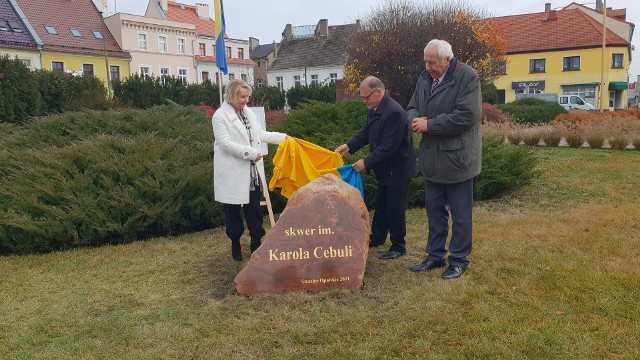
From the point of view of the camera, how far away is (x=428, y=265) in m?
4.98

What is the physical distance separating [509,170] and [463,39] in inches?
444

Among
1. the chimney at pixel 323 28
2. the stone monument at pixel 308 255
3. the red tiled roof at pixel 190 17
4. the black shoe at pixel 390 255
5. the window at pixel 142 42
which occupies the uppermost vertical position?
the red tiled roof at pixel 190 17

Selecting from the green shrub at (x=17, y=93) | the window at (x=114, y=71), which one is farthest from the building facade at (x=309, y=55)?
the green shrub at (x=17, y=93)

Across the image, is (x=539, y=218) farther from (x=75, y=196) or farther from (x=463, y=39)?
(x=463, y=39)

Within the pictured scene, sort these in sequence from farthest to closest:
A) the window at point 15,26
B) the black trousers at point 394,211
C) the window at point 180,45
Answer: the window at point 180,45
the window at point 15,26
the black trousers at point 394,211

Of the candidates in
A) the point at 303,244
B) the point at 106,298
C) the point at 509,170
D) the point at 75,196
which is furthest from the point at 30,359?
the point at 509,170

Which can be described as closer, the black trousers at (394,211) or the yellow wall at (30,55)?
the black trousers at (394,211)

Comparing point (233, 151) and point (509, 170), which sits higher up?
point (233, 151)

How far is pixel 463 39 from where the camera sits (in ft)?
61.5

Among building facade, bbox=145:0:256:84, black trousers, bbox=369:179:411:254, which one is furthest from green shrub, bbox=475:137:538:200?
building facade, bbox=145:0:256:84

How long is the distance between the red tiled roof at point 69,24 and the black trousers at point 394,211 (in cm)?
3766

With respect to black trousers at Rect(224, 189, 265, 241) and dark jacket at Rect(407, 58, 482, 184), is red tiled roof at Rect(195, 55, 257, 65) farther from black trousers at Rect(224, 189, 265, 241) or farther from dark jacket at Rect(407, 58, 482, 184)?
dark jacket at Rect(407, 58, 482, 184)

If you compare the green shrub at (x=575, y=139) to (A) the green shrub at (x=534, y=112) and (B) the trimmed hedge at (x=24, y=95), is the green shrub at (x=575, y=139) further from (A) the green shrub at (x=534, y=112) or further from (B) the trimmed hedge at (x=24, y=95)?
(B) the trimmed hedge at (x=24, y=95)

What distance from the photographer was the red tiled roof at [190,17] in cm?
5072
